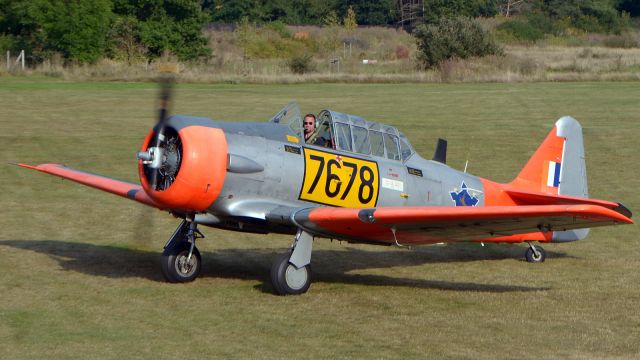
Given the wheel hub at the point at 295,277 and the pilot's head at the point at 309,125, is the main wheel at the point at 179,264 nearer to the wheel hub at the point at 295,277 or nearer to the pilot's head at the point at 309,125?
the wheel hub at the point at 295,277

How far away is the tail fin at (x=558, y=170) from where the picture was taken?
12.1 metres

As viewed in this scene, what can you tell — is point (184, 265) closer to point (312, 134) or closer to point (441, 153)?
point (312, 134)

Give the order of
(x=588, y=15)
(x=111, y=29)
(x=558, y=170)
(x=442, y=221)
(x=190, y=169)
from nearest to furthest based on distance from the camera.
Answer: (x=190, y=169), (x=442, y=221), (x=558, y=170), (x=111, y=29), (x=588, y=15)

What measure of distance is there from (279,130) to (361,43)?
2418 inches

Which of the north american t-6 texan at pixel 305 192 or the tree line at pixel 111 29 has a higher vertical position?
the tree line at pixel 111 29

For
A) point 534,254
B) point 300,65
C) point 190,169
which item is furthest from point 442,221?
point 300,65

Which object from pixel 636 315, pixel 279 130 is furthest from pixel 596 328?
pixel 279 130

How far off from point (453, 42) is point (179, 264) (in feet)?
128

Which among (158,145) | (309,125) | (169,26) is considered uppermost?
(169,26)

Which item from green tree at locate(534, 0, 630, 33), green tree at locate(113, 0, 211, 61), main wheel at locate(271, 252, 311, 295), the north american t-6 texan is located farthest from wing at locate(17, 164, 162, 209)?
green tree at locate(534, 0, 630, 33)

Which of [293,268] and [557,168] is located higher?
[557,168]

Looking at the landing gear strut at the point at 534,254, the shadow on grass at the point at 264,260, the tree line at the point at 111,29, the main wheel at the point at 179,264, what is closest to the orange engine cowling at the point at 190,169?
the main wheel at the point at 179,264

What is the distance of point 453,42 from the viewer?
4762 centimetres

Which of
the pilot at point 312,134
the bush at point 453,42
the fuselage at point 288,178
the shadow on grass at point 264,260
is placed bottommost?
the shadow on grass at point 264,260
